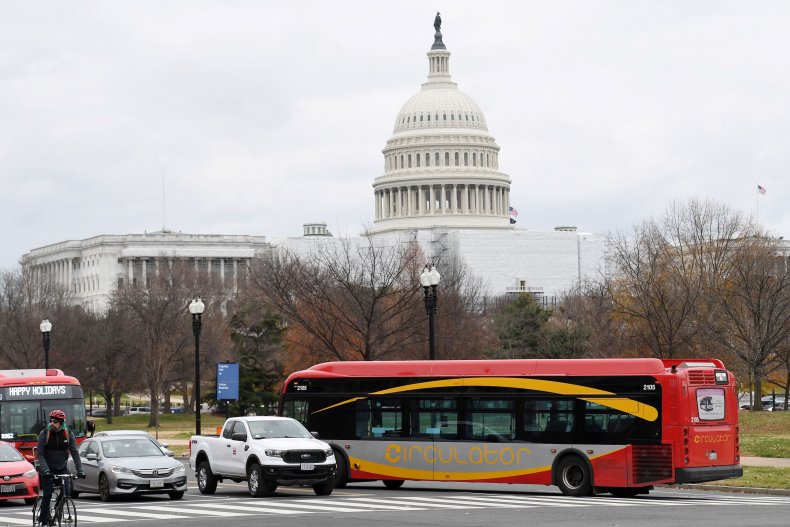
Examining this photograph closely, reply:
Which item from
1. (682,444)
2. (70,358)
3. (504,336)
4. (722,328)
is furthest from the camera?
(70,358)

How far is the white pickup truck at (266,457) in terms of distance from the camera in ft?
104

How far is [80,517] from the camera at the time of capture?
2775cm

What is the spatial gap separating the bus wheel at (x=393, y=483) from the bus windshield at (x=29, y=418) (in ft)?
27.9

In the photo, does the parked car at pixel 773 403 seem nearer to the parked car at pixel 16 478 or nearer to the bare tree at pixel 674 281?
the bare tree at pixel 674 281

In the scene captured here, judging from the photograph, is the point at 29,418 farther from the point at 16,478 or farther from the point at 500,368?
the point at 500,368

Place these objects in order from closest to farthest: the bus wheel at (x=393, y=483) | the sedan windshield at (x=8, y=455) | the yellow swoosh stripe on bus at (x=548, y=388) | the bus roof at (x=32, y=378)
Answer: the sedan windshield at (x=8, y=455) < the yellow swoosh stripe on bus at (x=548, y=388) < the bus wheel at (x=393, y=483) < the bus roof at (x=32, y=378)

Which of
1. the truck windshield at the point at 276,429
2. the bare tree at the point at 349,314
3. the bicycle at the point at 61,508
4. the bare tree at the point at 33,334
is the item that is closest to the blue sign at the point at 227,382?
the bare tree at the point at 349,314

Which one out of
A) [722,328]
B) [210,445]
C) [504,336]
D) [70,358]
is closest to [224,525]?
[210,445]

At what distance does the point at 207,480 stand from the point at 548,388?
7.54 meters

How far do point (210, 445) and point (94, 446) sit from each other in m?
2.49

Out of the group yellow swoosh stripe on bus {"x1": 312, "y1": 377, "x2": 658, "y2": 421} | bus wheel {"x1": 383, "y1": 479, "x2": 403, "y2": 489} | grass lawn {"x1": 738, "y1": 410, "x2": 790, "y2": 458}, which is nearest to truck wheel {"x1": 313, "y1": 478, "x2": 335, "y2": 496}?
yellow swoosh stripe on bus {"x1": 312, "y1": 377, "x2": 658, "y2": 421}

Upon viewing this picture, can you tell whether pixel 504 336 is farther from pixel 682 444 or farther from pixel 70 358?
pixel 682 444

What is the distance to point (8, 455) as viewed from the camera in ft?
104

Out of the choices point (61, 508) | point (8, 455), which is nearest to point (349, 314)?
point (8, 455)
